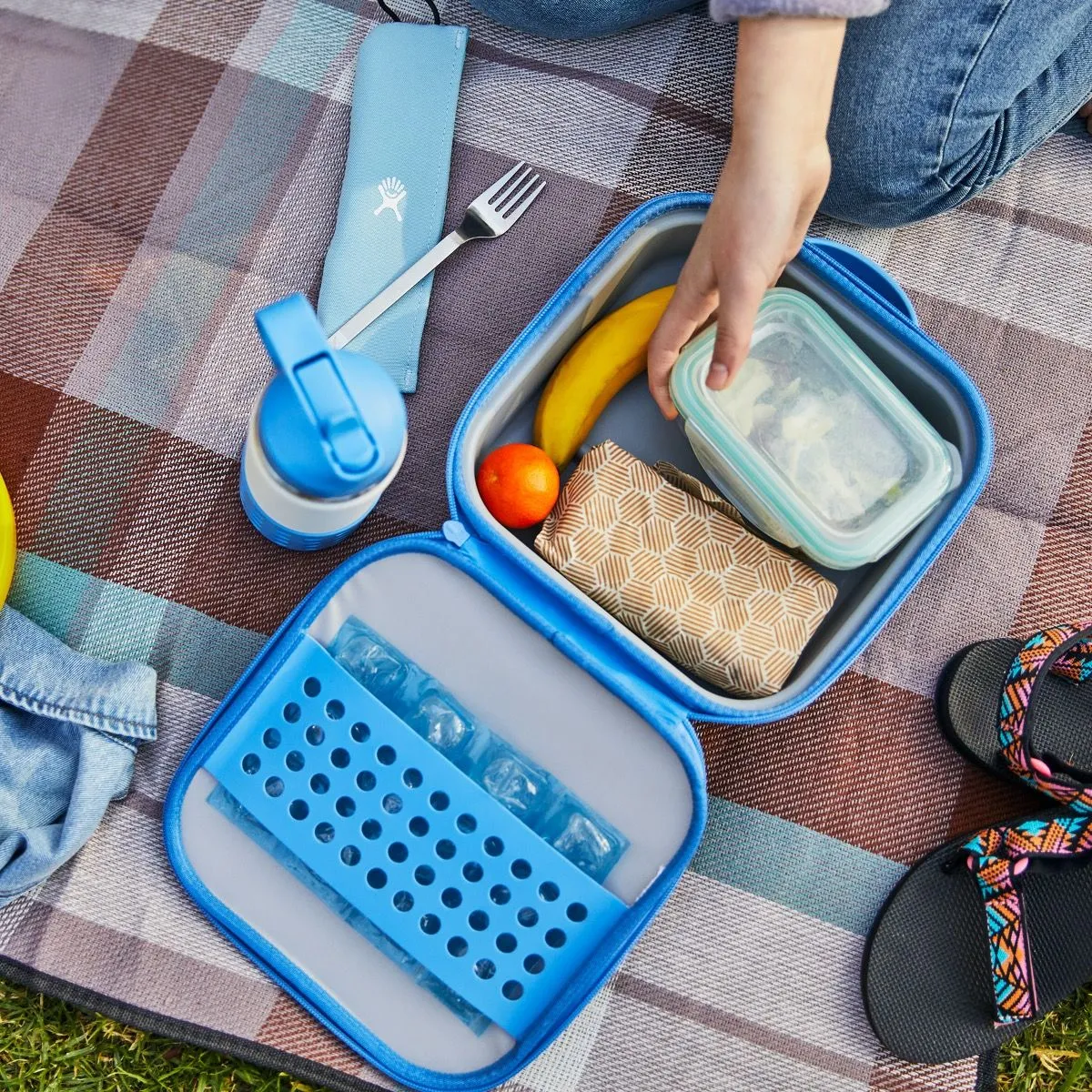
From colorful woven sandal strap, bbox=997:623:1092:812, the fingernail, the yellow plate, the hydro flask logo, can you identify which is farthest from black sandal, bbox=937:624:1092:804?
the yellow plate

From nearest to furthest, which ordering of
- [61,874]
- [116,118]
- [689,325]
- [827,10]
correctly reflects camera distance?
[827,10]
[689,325]
[61,874]
[116,118]

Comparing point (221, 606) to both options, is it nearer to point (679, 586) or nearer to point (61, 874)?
point (61, 874)

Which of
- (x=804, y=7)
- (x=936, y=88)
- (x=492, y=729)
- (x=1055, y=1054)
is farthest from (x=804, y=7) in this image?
(x=1055, y=1054)

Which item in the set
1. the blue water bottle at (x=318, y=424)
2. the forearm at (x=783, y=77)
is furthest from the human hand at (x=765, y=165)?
the blue water bottle at (x=318, y=424)

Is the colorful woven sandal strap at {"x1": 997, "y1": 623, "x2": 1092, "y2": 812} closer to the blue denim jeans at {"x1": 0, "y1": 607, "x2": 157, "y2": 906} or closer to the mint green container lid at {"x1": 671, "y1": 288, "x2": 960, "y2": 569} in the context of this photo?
the mint green container lid at {"x1": 671, "y1": 288, "x2": 960, "y2": 569}

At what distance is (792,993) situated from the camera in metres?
0.86

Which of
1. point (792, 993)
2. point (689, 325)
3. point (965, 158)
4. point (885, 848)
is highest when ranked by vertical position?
point (965, 158)

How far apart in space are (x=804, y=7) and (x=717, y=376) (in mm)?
227

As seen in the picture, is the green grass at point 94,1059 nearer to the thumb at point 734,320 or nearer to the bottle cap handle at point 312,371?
the bottle cap handle at point 312,371

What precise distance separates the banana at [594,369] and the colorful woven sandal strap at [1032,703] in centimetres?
41

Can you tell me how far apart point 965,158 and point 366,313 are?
53cm

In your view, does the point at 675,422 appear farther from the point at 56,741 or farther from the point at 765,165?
the point at 56,741

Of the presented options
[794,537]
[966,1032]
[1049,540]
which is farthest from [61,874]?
[1049,540]

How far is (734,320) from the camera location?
0.66m
